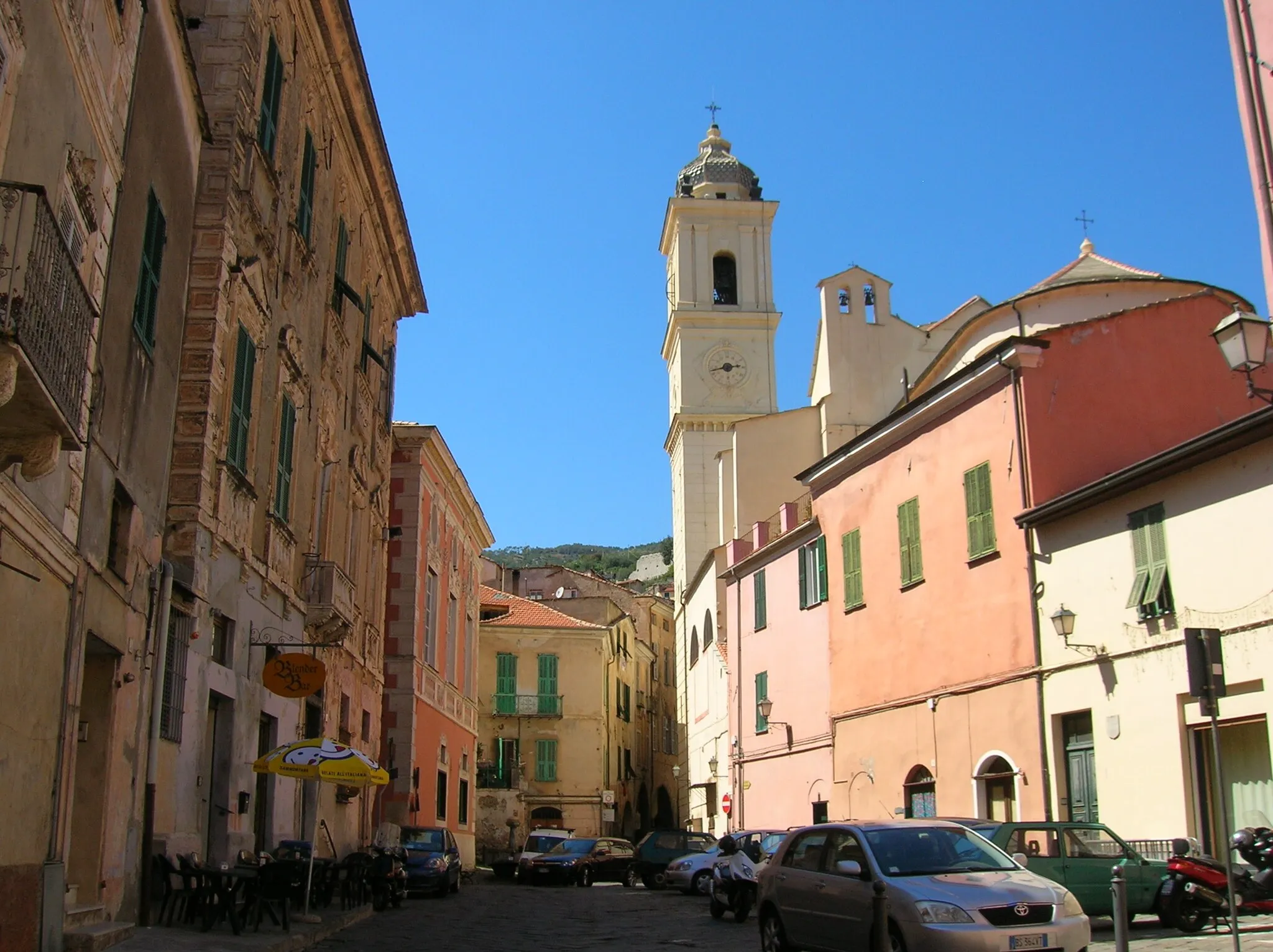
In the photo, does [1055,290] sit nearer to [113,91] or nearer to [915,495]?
[915,495]

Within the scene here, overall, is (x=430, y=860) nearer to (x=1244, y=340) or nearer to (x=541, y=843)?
(x=541, y=843)

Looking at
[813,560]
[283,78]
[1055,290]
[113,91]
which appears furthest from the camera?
[813,560]

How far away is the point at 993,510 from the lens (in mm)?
20109

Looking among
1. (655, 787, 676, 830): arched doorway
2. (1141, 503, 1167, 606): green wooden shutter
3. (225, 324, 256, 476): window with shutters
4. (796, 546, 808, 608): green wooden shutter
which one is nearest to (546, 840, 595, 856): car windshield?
(796, 546, 808, 608): green wooden shutter

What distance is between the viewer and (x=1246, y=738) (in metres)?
15.0

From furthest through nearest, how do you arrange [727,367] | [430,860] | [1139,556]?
[727,367]
[430,860]
[1139,556]

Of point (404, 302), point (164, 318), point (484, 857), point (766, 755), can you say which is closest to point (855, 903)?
point (164, 318)

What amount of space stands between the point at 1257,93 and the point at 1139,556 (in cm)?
600

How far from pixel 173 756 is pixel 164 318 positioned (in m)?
4.68

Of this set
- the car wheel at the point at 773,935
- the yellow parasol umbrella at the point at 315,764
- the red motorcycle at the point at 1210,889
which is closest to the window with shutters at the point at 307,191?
the yellow parasol umbrella at the point at 315,764

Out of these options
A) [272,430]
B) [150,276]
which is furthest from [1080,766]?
[150,276]

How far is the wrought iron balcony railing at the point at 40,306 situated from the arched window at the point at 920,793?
53.4ft

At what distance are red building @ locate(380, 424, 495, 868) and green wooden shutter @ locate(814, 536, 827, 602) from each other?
9710 millimetres

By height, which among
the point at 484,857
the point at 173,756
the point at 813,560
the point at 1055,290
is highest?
the point at 1055,290
